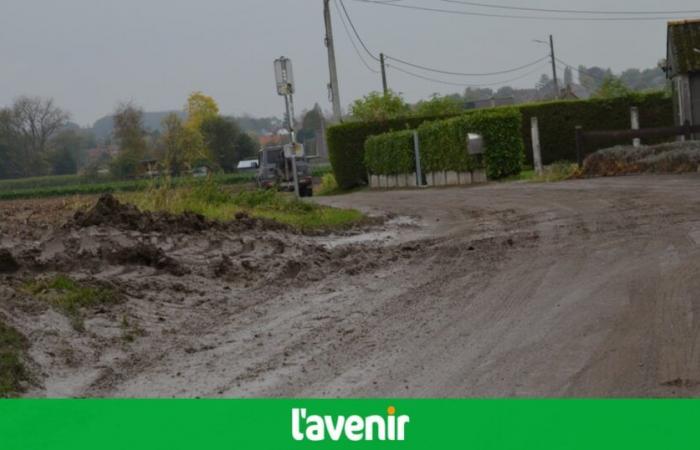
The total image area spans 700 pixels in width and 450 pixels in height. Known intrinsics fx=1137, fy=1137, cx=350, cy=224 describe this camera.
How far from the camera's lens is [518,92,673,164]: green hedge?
44.1 meters

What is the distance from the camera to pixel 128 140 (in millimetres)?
61875

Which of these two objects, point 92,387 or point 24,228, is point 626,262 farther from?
point 24,228

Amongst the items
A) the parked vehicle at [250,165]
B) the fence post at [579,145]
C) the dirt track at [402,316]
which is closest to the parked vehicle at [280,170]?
the parked vehicle at [250,165]

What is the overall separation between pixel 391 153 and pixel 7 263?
28957 mm

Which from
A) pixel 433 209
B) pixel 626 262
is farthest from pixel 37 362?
pixel 433 209

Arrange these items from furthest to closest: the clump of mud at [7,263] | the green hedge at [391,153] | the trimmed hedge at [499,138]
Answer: the green hedge at [391,153]
the trimmed hedge at [499,138]
the clump of mud at [7,263]

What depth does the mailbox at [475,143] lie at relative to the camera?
109 feet

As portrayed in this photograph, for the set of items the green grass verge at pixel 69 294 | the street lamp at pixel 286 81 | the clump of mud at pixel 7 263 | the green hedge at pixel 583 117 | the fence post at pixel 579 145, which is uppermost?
the street lamp at pixel 286 81

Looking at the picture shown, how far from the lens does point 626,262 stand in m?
11.8

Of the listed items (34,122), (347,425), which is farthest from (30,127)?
(347,425)

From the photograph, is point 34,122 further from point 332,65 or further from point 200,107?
point 200,107

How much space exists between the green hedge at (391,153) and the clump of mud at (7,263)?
27212mm

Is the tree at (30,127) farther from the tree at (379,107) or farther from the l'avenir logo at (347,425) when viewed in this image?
the l'avenir logo at (347,425)

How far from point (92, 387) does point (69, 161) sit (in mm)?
55659
